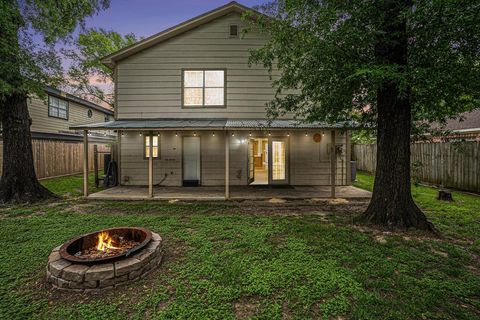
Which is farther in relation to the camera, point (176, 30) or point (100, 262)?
point (176, 30)

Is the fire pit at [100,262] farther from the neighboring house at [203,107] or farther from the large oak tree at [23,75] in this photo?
the neighboring house at [203,107]

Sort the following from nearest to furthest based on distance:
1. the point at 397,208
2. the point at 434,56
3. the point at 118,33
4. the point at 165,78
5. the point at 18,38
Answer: the point at 434,56 < the point at 397,208 < the point at 18,38 < the point at 165,78 < the point at 118,33

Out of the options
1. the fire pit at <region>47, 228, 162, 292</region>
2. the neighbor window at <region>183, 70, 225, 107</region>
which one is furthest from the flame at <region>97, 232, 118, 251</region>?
the neighbor window at <region>183, 70, 225, 107</region>

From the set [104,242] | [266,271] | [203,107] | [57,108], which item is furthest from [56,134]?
[266,271]

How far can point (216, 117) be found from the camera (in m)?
9.27

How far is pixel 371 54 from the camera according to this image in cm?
447

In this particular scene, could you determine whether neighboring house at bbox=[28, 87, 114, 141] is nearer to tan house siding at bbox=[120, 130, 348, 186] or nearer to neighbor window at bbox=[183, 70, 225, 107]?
tan house siding at bbox=[120, 130, 348, 186]

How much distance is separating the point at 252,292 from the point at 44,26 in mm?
9312

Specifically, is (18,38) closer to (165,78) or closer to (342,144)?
(165,78)

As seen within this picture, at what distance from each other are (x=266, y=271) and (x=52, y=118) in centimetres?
1626

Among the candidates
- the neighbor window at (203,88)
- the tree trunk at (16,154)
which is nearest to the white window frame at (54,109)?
the tree trunk at (16,154)

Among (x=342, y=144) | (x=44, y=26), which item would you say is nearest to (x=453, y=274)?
(x=342, y=144)

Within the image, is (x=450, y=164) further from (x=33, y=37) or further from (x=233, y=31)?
(x=33, y=37)

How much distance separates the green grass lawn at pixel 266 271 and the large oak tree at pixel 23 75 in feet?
5.85
